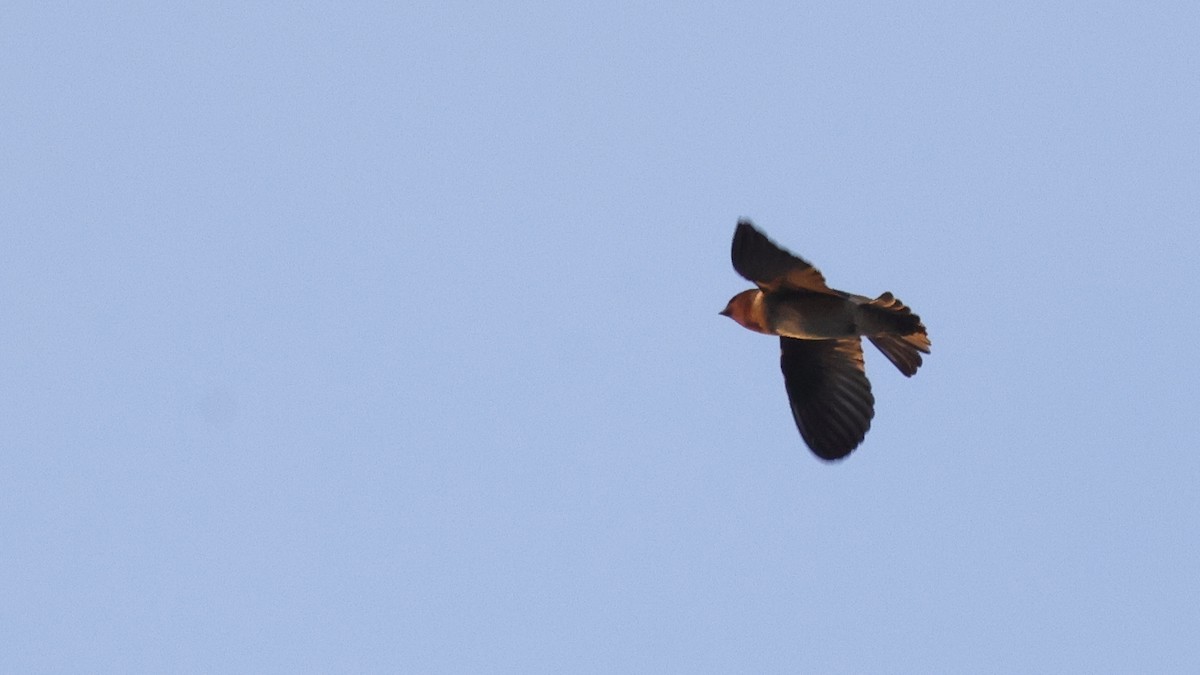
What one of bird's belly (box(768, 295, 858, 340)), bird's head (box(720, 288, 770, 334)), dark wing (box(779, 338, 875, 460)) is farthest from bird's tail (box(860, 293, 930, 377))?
bird's head (box(720, 288, 770, 334))

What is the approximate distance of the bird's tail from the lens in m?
12.5

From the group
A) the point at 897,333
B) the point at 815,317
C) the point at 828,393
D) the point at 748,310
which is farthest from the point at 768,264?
the point at 828,393

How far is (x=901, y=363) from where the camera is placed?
44.1 feet

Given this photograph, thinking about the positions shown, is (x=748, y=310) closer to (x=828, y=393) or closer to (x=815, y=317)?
(x=815, y=317)

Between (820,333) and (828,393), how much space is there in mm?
880

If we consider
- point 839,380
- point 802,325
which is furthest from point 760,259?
point 839,380

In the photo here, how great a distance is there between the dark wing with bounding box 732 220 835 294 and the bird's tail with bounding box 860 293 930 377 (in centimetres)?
37

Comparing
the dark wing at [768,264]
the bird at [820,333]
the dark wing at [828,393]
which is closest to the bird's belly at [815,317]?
the bird at [820,333]

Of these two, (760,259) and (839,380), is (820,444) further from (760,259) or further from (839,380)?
(760,259)

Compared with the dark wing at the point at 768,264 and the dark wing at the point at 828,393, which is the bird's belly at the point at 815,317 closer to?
the dark wing at the point at 768,264

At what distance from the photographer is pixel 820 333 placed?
1283cm

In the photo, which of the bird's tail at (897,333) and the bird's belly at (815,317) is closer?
the bird's tail at (897,333)

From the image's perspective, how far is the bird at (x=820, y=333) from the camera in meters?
12.1

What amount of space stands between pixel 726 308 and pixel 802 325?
2.05 feet
